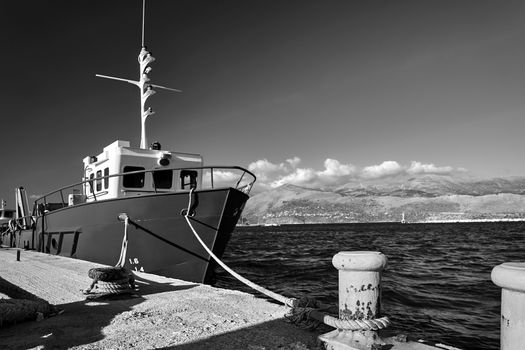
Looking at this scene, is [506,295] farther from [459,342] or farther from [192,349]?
[459,342]

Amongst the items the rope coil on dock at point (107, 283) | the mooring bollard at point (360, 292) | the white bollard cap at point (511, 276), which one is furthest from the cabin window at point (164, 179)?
the white bollard cap at point (511, 276)

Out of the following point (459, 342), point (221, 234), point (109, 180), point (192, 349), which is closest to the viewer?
point (192, 349)

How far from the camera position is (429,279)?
39.1 ft

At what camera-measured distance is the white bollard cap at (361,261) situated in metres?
2.76

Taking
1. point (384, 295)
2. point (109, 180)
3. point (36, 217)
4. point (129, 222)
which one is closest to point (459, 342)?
point (384, 295)

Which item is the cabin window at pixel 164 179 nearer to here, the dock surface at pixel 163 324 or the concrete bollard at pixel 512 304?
the dock surface at pixel 163 324

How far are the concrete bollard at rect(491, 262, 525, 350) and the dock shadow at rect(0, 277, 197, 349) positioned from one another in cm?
329

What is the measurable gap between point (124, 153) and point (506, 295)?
999 centimetres

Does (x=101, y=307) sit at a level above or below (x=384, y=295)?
above

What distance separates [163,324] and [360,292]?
7.18ft

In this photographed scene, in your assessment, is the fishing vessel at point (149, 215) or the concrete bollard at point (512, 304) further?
the fishing vessel at point (149, 215)

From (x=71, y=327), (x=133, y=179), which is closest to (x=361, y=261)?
(x=71, y=327)

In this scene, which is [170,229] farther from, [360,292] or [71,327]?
[360,292]

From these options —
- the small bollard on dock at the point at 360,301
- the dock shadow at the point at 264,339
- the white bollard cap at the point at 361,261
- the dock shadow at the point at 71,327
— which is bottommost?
the dock shadow at the point at 71,327
